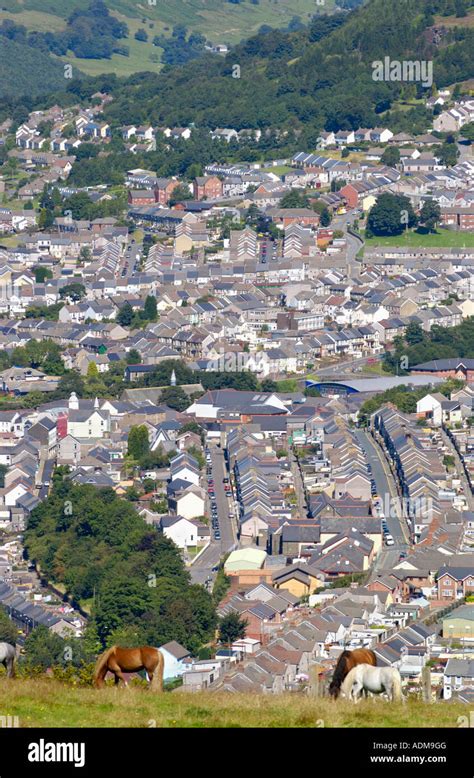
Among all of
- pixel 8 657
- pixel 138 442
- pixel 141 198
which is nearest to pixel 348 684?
pixel 8 657

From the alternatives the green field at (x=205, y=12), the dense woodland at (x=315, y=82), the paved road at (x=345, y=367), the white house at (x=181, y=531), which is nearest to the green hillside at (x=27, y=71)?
the green field at (x=205, y=12)

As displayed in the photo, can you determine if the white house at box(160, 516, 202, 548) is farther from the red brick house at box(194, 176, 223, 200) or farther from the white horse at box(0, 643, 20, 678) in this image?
the red brick house at box(194, 176, 223, 200)

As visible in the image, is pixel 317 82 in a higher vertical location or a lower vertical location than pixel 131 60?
lower

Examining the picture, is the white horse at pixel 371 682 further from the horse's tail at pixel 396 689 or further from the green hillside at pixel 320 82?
the green hillside at pixel 320 82

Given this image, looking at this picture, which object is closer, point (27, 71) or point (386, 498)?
point (386, 498)

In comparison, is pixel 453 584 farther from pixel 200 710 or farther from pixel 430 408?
pixel 200 710

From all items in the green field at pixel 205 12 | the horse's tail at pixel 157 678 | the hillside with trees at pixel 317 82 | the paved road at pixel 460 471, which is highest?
the green field at pixel 205 12

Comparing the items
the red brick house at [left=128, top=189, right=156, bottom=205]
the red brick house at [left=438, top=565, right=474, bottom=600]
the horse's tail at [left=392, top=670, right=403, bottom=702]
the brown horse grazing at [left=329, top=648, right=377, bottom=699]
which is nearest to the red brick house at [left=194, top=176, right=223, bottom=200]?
the red brick house at [left=128, top=189, right=156, bottom=205]
